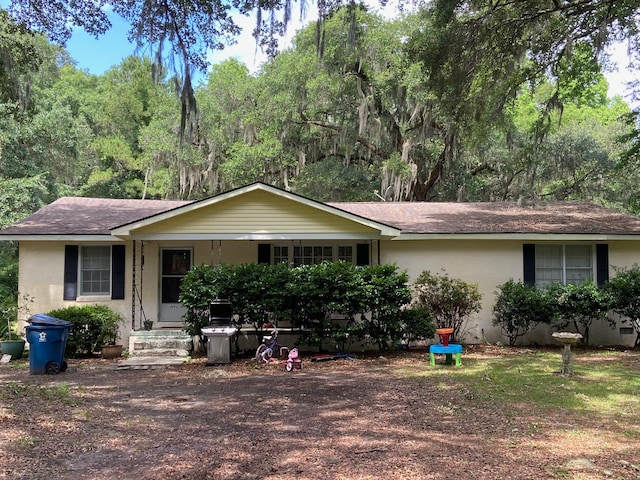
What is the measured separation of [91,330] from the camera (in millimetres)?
10977

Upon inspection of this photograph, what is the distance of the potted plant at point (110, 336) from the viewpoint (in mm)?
10922

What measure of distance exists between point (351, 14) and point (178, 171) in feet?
54.9

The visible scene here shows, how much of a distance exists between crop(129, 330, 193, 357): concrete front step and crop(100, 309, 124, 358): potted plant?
342mm

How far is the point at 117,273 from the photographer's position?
39.6 ft

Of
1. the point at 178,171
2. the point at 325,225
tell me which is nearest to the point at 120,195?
the point at 178,171

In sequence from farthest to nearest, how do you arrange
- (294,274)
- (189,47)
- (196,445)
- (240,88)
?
(240,88), (294,274), (189,47), (196,445)

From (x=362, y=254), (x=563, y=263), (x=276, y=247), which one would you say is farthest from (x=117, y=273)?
(x=563, y=263)

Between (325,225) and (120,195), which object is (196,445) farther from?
(120,195)

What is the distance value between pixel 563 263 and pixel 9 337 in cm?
1251

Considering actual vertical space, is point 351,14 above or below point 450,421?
above

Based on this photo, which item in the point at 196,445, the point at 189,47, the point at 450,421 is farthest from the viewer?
the point at 189,47

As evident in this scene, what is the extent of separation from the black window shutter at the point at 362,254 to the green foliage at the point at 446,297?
1.44 m

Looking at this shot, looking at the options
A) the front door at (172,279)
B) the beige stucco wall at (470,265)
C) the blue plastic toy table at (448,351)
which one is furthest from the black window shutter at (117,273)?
the blue plastic toy table at (448,351)

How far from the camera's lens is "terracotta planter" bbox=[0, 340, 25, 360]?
419 inches
